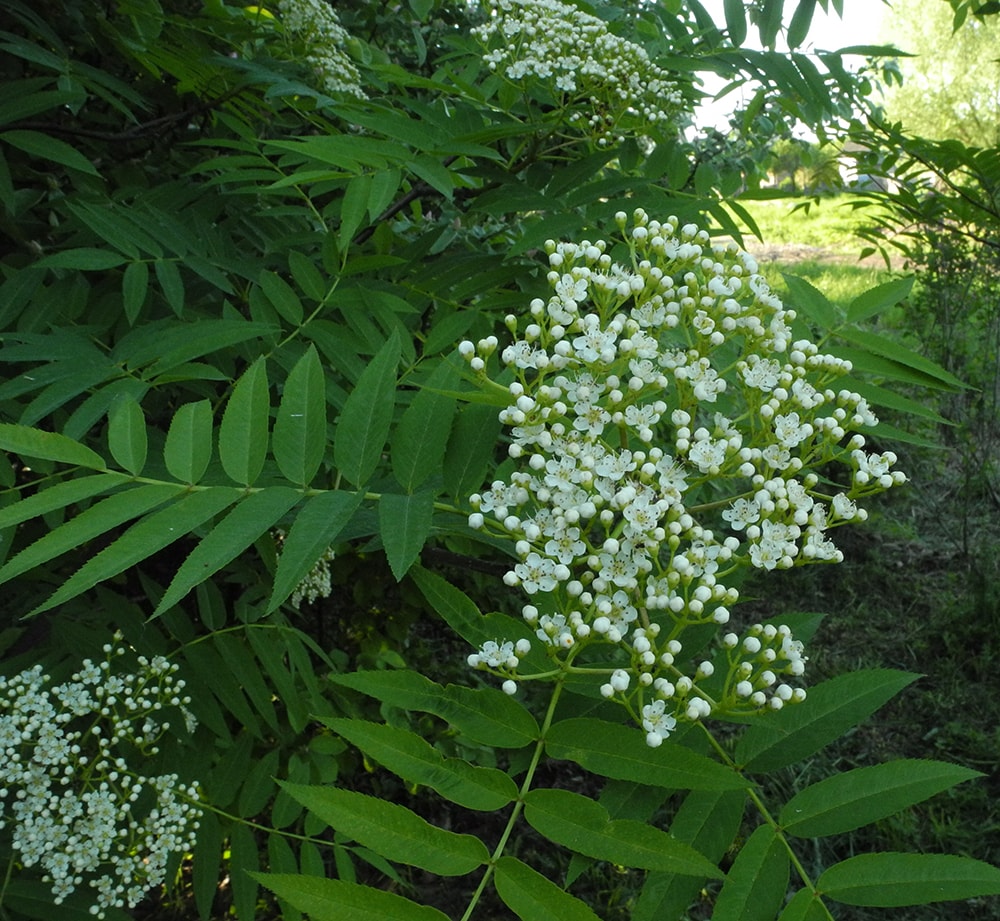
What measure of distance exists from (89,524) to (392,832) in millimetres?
724

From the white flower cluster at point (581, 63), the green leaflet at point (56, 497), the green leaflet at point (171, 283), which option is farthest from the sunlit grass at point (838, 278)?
the green leaflet at point (56, 497)

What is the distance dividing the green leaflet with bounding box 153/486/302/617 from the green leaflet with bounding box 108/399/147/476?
24 cm

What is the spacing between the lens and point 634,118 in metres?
2.97

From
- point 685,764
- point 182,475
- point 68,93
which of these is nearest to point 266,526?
point 182,475

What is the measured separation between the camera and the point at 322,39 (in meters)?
3.21

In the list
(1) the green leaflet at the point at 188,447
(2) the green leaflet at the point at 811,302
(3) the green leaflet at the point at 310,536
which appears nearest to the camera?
(3) the green leaflet at the point at 310,536

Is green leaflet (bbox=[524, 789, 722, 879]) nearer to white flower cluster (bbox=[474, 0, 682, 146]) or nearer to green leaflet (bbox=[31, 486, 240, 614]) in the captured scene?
green leaflet (bbox=[31, 486, 240, 614])

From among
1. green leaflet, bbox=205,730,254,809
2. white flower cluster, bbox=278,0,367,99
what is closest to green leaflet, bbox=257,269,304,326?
white flower cluster, bbox=278,0,367,99

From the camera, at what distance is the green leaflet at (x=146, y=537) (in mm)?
1335

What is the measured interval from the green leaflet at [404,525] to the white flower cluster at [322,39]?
6.76 ft

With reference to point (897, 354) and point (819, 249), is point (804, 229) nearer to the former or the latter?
point (819, 249)

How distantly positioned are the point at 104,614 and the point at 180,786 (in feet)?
1.96

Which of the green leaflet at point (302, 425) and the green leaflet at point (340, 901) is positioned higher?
the green leaflet at point (302, 425)

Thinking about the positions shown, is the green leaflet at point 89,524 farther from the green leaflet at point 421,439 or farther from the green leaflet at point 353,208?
the green leaflet at point 353,208
